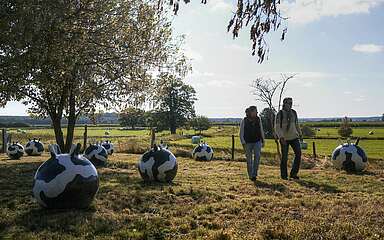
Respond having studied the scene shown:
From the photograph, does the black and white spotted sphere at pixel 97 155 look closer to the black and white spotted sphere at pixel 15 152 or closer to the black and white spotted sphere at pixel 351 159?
the black and white spotted sphere at pixel 15 152

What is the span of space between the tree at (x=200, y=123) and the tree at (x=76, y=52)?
75686mm

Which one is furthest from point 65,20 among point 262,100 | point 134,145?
point 262,100

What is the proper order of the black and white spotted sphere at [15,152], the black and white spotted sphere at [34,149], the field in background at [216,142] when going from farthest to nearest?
1. the field in background at [216,142]
2. the black and white spotted sphere at [34,149]
3. the black and white spotted sphere at [15,152]

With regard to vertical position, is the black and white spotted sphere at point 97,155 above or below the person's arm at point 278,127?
below

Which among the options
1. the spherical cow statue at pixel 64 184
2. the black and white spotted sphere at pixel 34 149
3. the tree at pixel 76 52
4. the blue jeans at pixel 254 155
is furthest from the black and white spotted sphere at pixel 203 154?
the spherical cow statue at pixel 64 184

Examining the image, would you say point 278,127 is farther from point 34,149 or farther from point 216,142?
point 216,142

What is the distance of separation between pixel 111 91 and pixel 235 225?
55.4ft

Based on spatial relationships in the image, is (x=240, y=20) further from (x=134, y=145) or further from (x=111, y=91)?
(x=134, y=145)

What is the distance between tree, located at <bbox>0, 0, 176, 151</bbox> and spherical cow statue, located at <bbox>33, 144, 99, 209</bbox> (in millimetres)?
3732

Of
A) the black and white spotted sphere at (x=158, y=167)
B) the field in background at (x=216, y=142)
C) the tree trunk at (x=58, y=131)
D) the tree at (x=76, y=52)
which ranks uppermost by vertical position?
the tree at (x=76, y=52)

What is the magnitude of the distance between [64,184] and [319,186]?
21.1 ft

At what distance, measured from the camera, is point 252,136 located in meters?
12.9

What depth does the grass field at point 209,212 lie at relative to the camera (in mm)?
6520

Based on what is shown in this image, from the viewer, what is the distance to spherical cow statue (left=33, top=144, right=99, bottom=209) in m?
7.96
